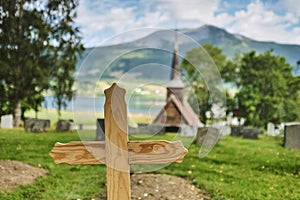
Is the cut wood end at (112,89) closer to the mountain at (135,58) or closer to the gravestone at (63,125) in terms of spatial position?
the mountain at (135,58)

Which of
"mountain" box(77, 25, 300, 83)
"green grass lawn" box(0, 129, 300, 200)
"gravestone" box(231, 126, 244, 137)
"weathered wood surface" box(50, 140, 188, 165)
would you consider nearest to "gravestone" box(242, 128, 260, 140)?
"gravestone" box(231, 126, 244, 137)

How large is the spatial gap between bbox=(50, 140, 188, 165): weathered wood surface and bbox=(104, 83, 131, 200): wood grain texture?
42 millimetres

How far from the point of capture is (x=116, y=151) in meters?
1.95

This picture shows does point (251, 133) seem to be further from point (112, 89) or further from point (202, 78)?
point (112, 89)

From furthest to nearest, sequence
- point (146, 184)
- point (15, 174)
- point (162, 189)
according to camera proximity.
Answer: point (15, 174) → point (146, 184) → point (162, 189)

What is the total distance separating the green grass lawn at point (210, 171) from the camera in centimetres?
390

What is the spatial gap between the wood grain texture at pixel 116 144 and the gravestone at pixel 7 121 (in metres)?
6.06

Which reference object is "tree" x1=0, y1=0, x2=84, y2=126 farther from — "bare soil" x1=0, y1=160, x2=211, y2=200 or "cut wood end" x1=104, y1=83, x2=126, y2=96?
"cut wood end" x1=104, y1=83, x2=126, y2=96

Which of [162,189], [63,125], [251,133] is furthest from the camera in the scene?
[63,125]

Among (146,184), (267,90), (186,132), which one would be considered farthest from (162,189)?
(267,90)

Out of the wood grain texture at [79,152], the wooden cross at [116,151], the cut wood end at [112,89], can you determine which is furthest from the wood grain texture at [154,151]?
the cut wood end at [112,89]

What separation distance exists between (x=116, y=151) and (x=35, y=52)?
6.42 meters

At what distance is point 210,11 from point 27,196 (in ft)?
20.9

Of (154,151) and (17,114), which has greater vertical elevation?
(17,114)
